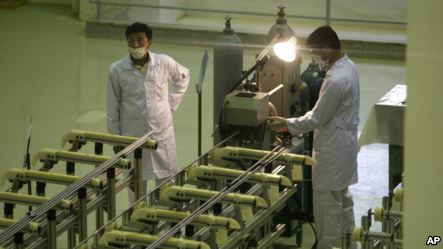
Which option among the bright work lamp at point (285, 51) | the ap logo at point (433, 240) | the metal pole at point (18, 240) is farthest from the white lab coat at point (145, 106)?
the ap logo at point (433, 240)

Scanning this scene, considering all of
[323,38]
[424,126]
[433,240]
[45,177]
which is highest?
[323,38]

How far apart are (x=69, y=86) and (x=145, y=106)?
4.39m

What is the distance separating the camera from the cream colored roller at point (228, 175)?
21.5 ft

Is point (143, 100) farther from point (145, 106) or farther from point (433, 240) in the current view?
point (433, 240)

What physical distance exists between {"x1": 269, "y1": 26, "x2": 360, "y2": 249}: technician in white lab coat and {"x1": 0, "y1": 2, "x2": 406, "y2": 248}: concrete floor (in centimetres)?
57

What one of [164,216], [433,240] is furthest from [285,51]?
[433,240]

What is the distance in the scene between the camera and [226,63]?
25.4ft

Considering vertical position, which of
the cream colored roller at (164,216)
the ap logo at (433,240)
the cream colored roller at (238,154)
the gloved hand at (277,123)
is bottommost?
the cream colored roller at (164,216)

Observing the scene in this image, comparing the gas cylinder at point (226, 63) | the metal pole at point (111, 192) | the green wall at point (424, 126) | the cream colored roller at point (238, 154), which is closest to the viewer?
the green wall at point (424, 126)

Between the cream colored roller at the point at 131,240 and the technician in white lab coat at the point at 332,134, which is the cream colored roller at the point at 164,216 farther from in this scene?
the technician in white lab coat at the point at 332,134

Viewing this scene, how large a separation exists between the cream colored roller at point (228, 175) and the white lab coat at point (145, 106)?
4.10ft

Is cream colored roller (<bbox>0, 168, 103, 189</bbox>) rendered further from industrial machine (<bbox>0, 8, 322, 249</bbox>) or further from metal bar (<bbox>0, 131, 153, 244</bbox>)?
metal bar (<bbox>0, 131, 153, 244</bbox>)

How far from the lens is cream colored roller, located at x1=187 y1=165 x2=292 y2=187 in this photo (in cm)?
654

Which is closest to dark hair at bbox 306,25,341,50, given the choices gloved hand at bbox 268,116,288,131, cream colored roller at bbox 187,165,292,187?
gloved hand at bbox 268,116,288,131
